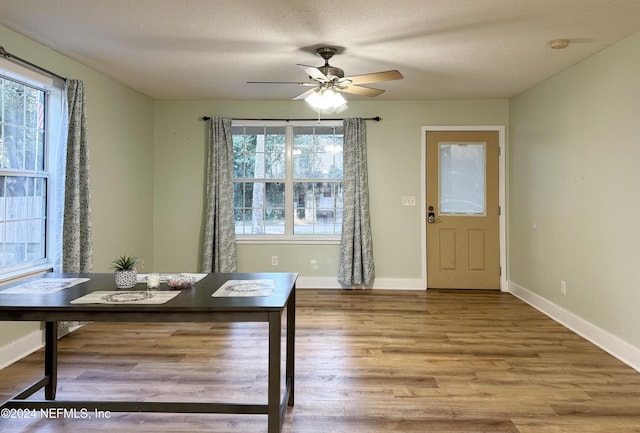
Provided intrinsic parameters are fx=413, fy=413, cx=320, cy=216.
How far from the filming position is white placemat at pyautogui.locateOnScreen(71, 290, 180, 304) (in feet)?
5.91

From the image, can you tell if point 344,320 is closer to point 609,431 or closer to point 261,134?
point 609,431

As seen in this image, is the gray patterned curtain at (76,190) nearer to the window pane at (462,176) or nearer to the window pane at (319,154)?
the window pane at (319,154)

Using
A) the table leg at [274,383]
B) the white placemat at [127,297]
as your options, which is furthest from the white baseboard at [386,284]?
the table leg at [274,383]

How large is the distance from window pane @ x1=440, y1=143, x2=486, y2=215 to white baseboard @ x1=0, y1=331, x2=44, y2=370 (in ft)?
14.6

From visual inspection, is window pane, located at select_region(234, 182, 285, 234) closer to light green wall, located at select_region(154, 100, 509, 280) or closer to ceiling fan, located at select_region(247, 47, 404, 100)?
light green wall, located at select_region(154, 100, 509, 280)

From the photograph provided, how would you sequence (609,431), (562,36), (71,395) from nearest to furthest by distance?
(609,431), (71,395), (562,36)

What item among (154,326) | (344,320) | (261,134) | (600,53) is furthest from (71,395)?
(600,53)

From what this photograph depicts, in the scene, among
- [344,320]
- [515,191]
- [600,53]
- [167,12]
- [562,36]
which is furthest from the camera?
[515,191]

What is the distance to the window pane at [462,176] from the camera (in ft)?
17.4

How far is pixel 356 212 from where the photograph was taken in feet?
17.1

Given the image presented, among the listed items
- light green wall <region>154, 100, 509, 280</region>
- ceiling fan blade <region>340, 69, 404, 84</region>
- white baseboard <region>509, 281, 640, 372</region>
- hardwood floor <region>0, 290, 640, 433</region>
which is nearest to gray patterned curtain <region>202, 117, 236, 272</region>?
light green wall <region>154, 100, 509, 280</region>

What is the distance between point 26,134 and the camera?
10.8ft

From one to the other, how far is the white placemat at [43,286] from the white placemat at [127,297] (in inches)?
10.5

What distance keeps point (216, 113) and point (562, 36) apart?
3874mm
